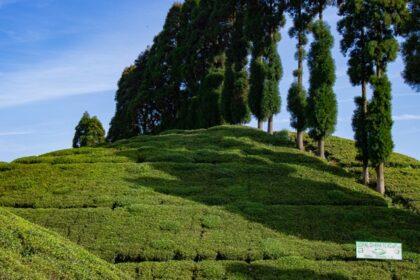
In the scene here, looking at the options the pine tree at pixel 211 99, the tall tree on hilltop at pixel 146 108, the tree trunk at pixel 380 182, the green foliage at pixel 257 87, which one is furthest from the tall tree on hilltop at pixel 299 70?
the tall tree on hilltop at pixel 146 108

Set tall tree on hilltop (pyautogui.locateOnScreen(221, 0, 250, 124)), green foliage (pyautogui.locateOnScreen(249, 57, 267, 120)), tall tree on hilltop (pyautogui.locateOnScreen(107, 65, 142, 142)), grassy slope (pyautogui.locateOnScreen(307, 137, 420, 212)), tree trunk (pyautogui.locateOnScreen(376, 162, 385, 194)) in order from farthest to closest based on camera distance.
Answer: tall tree on hilltop (pyautogui.locateOnScreen(107, 65, 142, 142)), tall tree on hilltop (pyautogui.locateOnScreen(221, 0, 250, 124)), green foliage (pyautogui.locateOnScreen(249, 57, 267, 120)), tree trunk (pyautogui.locateOnScreen(376, 162, 385, 194)), grassy slope (pyautogui.locateOnScreen(307, 137, 420, 212))

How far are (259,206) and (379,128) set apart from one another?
727cm

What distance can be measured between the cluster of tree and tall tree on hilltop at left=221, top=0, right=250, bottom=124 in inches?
2.9

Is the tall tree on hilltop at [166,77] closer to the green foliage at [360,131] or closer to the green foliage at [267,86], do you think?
the green foliage at [267,86]

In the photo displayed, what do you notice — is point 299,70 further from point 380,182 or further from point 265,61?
point 380,182

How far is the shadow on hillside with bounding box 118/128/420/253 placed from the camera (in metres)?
19.7

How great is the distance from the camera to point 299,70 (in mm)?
32188

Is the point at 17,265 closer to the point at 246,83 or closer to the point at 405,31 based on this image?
the point at 405,31

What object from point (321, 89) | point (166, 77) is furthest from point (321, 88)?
point (166, 77)

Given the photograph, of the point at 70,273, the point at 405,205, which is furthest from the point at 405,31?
the point at 70,273

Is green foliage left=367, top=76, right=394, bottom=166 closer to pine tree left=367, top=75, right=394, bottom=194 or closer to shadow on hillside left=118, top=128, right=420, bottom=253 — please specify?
pine tree left=367, top=75, right=394, bottom=194

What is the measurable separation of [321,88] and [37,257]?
20797mm

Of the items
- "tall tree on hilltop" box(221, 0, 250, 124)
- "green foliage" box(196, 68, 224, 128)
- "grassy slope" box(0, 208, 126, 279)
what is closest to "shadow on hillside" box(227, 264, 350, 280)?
"grassy slope" box(0, 208, 126, 279)

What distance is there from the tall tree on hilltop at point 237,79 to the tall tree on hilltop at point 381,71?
13.5 m
